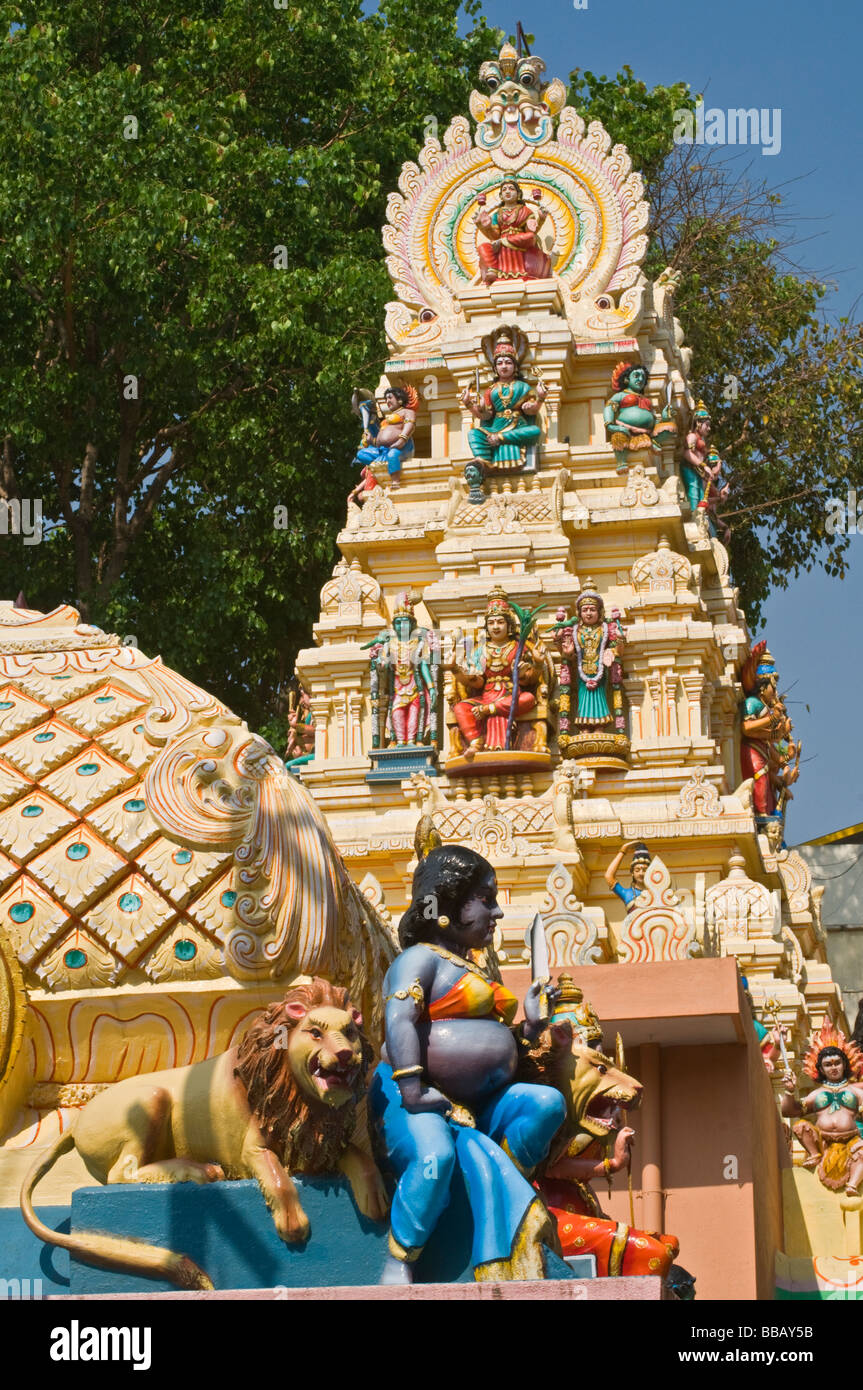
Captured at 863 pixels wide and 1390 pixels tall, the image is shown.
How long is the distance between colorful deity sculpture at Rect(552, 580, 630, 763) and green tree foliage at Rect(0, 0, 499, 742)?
5933 mm

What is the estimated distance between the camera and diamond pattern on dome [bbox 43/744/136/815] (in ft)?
23.3

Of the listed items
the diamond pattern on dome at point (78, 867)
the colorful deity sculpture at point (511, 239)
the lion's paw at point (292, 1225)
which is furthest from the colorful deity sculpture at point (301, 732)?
the lion's paw at point (292, 1225)

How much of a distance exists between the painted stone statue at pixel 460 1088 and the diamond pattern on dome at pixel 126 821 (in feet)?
3.20

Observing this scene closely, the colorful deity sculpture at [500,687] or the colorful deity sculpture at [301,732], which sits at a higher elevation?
the colorful deity sculpture at [301,732]

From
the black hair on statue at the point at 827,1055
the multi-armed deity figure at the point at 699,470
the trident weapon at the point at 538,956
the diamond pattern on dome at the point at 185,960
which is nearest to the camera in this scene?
the trident weapon at the point at 538,956

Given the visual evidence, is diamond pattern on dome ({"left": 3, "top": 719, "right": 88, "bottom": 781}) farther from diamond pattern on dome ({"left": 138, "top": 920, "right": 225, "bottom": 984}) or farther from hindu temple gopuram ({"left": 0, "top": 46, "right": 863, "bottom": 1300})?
diamond pattern on dome ({"left": 138, "top": 920, "right": 225, "bottom": 984})

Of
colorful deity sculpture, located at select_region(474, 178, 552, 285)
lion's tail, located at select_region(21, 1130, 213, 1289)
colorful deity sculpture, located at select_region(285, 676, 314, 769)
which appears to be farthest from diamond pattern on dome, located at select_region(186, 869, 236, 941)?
colorful deity sculpture, located at select_region(474, 178, 552, 285)

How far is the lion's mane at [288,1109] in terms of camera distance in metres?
5.86

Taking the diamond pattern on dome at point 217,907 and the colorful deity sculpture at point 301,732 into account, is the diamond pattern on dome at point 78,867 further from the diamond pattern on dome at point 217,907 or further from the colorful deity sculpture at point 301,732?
the colorful deity sculpture at point 301,732

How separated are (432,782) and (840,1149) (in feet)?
22.8

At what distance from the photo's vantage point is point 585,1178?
673 cm

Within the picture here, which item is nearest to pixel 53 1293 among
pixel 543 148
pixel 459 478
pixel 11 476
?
pixel 459 478

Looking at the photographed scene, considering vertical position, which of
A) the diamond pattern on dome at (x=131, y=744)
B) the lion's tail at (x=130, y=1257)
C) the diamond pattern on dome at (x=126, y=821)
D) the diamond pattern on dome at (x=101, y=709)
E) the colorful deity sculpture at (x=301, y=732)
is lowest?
the lion's tail at (x=130, y=1257)

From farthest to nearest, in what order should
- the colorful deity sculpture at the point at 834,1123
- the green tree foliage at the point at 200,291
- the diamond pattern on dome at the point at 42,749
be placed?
1. the green tree foliage at the point at 200,291
2. the colorful deity sculpture at the point at 834,1123
3. the diamond pattern on dome at the point at 42,749
